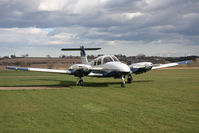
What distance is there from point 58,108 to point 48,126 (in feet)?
9.52

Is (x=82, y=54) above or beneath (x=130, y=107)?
above

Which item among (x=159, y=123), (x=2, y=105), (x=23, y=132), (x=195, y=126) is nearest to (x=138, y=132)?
(x=159, y=123)

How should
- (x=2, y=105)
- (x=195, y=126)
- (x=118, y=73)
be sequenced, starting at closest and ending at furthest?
(x=195, y=126), (x=2, y=105), (x=118, y=73)

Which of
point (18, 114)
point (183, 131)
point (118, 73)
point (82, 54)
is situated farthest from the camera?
point (82, 54)

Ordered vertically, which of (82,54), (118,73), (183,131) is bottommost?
(183,131)

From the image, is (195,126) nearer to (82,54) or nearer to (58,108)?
(58,108)

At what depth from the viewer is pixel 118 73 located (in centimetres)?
1945

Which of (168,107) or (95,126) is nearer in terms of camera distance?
(95,126)

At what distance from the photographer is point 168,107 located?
1019 centimetres

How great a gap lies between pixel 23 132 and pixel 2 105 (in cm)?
505

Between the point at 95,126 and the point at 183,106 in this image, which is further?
the point at 183,106

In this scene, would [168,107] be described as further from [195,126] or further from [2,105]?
[2,105]

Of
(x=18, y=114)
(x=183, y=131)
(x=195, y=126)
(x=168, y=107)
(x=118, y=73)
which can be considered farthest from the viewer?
(x=118, y=73)

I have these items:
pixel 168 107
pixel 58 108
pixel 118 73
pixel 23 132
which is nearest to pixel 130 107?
pixel 168 107
